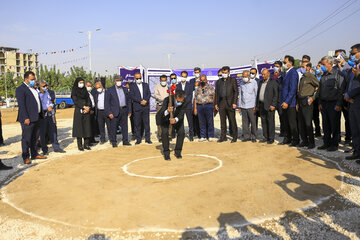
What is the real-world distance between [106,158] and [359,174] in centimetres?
585

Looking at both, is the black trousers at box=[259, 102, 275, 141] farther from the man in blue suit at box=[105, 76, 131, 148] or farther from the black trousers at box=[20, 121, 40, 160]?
the black trousers at box=[20, 121, 40, 160]

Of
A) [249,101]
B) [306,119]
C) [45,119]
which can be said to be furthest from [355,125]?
[45,119]

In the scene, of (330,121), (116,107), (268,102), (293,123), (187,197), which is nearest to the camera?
(187,197)

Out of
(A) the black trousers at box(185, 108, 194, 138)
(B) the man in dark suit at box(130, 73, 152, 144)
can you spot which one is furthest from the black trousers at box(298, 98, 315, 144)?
(B) the man in dark suit at box(130, 73, 152, 144)

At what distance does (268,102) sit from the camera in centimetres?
897

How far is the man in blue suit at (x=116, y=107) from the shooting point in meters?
9.58

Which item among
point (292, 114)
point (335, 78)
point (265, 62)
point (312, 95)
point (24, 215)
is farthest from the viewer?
point (265, 62)

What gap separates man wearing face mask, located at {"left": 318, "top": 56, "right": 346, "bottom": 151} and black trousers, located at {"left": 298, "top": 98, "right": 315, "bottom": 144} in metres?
0.36

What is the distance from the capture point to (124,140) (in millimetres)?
9828

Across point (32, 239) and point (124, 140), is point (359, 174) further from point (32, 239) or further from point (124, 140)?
point (124, 140)

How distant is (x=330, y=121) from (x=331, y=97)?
62 cm

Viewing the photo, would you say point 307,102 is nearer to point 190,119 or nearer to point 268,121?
point 268,121

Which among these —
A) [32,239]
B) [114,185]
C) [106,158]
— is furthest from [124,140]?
[32,239]

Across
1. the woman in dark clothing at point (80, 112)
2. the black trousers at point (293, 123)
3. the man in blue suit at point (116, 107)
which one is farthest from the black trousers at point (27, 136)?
the black trousers at point (293, 123)
